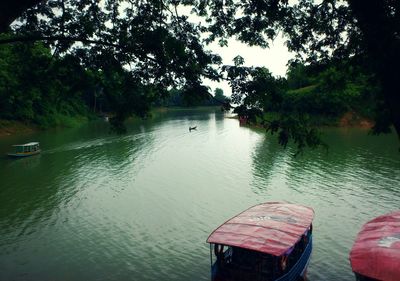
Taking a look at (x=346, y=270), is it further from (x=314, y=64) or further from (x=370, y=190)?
(x=370, y=190)

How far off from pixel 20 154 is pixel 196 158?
25974 millimetres

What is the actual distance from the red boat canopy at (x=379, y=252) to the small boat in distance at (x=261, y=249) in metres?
2.75

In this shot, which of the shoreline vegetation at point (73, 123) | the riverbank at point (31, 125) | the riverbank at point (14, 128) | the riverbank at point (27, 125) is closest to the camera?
the riverbank at point (14, 128)

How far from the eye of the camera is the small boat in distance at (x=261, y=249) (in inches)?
625

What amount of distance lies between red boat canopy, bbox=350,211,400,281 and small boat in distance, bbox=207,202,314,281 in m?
2.75

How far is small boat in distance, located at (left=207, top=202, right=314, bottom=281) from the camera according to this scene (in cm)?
1588

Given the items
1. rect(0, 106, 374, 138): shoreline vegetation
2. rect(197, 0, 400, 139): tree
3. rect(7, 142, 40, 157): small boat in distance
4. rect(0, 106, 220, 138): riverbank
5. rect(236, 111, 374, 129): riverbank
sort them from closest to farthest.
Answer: rect(197, 0, 400, 139): tree < rect(7, 142, 40, 157): small boat in distance < rect(0, 106, 220, 138): riverbank < rect(0, 106, 374, 138): shoreline vegetation < rect(236, 111, 374, 129): riverbank

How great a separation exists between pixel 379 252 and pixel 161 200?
2245 centimetres

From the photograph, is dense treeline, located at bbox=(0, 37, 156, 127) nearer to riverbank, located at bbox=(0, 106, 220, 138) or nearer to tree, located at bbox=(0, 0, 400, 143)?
tree, located at bbox=(0, 0, 400, 143)

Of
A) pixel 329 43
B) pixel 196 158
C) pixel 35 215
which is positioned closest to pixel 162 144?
pixel 196 158

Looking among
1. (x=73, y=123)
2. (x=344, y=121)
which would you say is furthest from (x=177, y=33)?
(x=73, y=123)

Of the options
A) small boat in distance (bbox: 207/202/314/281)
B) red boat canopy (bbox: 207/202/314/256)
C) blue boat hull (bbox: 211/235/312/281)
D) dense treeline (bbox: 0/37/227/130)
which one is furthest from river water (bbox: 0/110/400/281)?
dense treeline (bbox: 0/37/227/130)

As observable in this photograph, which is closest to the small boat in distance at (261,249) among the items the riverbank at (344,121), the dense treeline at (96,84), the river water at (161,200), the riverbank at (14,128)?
the river water at (161,200)

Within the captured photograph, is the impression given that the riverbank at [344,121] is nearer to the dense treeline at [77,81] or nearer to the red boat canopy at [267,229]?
the red boat canopy at [267,229]
